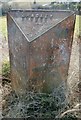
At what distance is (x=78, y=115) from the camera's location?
2.35 meters

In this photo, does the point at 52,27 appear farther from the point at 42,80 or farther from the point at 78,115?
the point at 78,115

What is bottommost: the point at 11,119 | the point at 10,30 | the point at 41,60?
the point at 11,119

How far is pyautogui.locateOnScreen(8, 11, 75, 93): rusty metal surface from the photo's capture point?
2.28 metres

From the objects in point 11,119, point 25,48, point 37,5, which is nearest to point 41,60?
point 25,48

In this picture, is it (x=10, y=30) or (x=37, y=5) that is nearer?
(x=10, y=30)

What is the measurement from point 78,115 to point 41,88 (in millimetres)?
444

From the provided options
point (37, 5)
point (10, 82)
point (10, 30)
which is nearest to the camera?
point (10, 30)

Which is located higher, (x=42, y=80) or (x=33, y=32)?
(x=33, y=32)

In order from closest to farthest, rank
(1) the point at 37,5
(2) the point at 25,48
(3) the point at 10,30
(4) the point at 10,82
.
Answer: (2) the point at 25,48 < (3) the point at 10,30 < (4) the point at 10,82 < (1) the point at 37,5

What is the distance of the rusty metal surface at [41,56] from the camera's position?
2275mm

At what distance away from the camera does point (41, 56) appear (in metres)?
2.32

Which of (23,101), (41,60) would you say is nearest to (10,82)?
(23,101)

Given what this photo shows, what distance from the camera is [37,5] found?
14.2 feet

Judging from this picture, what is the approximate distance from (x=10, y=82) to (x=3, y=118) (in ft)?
2.00
